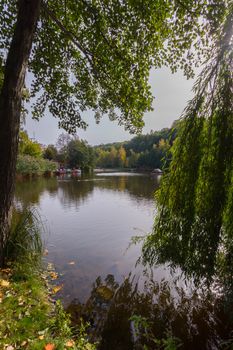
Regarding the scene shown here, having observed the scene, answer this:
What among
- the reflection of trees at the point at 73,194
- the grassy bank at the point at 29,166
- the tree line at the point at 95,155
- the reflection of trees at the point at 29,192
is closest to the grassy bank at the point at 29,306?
the reflection of trees at the point at 29,192

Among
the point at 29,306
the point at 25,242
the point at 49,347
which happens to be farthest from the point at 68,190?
the point at 49,347

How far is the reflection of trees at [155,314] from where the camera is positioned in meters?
3.00

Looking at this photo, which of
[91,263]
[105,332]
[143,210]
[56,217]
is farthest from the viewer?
[143,210]

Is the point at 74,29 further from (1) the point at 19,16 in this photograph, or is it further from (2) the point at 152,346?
(2) the point at 152,346

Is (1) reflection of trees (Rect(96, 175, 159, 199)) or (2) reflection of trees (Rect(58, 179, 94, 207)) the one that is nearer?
(2) reflection of trees (Rect(58, 179, 94, 207))

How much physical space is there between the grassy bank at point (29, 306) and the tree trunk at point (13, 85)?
1.28 metres

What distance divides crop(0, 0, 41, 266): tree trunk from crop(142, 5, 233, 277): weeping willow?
6.86ft

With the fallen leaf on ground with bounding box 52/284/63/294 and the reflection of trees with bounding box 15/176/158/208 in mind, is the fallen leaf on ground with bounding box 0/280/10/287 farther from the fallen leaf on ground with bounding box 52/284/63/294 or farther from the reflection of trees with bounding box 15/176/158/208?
the reflection of trees with bounding box 15/176/158/208

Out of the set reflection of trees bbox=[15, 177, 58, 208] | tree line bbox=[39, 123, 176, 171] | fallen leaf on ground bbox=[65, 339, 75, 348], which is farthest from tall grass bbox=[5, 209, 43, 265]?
tree line bbox=[39, 123, 176, 171]

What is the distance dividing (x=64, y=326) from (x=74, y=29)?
193 inches

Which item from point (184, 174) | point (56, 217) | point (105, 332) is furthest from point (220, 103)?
point (56, 217)

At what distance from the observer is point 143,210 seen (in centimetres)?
1158

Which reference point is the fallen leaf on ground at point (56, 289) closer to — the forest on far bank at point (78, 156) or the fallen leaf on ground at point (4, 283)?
the fallen leaf on ground at point (4, 283)

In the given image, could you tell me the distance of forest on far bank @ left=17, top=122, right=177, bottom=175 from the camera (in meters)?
12.5
